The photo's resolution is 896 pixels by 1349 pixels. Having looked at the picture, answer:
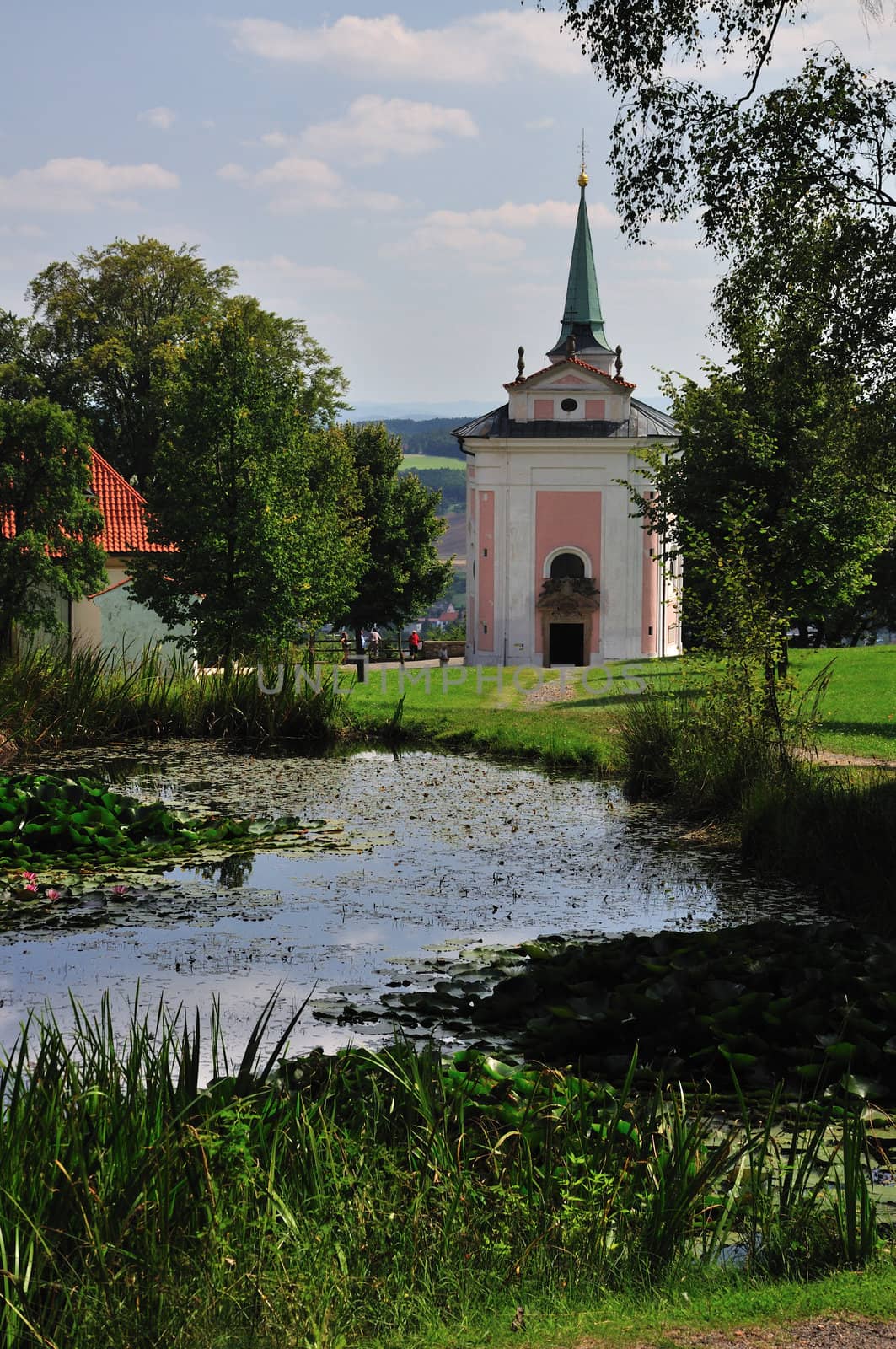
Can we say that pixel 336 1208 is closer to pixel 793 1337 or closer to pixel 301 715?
pixel 793 1337

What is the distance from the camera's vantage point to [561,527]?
53281 mm

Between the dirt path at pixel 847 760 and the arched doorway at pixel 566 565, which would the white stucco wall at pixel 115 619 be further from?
the dirt path at pixel 847 760

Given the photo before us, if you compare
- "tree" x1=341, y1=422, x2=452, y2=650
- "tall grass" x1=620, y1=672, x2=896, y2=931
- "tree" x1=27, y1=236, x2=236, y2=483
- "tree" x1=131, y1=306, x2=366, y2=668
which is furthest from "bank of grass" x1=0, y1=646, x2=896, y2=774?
"tree" x1=341, y1=422, x2=452, y2=650

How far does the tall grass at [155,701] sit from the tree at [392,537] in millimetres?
33080

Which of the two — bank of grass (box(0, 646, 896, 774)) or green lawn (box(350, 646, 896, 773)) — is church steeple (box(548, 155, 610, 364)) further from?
bank of grass (box(0, 646, 896, 774))

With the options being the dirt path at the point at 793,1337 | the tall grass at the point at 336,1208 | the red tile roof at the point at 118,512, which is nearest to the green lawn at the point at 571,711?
the red tile roof at the point at 118,512

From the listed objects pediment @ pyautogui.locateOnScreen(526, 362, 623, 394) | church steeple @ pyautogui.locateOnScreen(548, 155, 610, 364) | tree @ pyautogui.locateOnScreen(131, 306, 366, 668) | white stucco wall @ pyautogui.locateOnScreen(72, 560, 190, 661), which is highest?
church steeple @ pyautogui.locateOnScreen(548, 155, 610, 364)

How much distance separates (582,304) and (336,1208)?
197 ft

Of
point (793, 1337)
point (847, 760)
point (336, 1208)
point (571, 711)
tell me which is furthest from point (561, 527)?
point (793, 1337)

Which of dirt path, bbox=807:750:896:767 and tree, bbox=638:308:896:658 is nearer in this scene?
dirt path, bbox=807:750:896:767

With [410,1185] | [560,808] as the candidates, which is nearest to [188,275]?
[560,808]

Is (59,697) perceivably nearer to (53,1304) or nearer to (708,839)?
(708,839)

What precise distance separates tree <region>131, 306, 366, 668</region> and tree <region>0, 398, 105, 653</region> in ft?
4.90

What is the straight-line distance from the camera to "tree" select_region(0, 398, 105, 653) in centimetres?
2878
